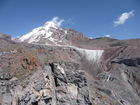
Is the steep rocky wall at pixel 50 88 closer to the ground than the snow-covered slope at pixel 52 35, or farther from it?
closer to the ground

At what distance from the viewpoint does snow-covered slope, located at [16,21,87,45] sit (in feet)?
330

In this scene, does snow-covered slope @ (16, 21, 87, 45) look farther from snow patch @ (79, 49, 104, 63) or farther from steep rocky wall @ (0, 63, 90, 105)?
steep rocky wall @ (0, 63, 90, 105)

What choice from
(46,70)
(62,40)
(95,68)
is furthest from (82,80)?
(62,40)

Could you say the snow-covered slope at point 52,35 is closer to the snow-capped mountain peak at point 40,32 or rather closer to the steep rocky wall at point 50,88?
the snow-capped mountain peak at point 40,32

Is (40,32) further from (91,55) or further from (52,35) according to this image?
(91,55)

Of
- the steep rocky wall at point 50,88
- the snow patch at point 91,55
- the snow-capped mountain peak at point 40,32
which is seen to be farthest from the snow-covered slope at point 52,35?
the steep rocky wall at point 50,88

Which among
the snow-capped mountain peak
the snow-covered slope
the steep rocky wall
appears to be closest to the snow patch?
the snow-covered slope

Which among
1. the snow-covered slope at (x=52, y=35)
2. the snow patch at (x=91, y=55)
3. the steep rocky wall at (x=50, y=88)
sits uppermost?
the snow-covered slope at (x=52, y=35)

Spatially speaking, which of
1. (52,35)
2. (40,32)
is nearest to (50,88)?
(52,35)

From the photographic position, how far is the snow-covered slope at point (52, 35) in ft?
330

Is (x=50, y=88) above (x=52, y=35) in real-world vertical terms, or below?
below

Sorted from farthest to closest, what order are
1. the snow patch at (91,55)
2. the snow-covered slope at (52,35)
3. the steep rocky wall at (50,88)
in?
the snow-covered slope at (52,35) → the snow patch at (91,55) → the steep rocky wall at (50,88)

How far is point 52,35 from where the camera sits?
105188 millimetres

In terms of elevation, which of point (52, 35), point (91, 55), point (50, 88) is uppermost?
point (52, 35)
